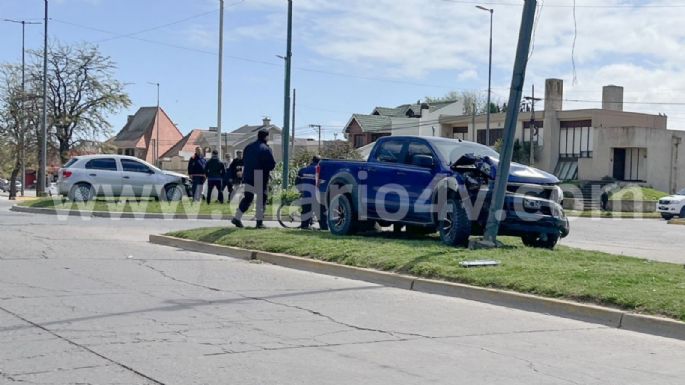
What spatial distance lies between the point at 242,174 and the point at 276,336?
Answer: 1057cm

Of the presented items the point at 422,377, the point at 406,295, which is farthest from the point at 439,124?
the point at 422,377

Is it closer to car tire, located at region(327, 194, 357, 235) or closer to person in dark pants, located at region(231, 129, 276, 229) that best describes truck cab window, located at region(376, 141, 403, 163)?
car tire, located at region(327, 194, 357, 235)

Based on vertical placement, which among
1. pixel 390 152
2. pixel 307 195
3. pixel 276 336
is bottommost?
pixel 276 336

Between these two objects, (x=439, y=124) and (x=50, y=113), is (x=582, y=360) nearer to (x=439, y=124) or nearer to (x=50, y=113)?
(x=50, y=113)

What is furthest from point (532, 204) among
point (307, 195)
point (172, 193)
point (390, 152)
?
point (172, 193)

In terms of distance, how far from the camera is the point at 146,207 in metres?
23.7

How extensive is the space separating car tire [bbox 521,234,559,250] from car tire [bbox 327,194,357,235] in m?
3.02

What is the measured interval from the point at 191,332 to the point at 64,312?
5.12ft

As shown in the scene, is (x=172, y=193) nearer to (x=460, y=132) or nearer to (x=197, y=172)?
(x=197, y=172)

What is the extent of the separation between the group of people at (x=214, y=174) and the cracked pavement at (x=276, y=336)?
1227cm

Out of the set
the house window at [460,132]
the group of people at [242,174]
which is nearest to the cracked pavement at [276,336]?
the group of people at [242,174]

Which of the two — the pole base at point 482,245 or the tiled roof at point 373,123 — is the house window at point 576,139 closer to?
the tiled roof at point 373,123

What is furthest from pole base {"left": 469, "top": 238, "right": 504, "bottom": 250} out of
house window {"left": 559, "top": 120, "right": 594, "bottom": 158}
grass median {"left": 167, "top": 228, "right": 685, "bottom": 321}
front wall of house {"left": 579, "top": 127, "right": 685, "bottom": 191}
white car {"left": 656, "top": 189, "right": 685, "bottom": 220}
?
house window {"left": 559, "top": 120, "right": 594, "bottom": 158}

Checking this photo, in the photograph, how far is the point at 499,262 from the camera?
11086mm
